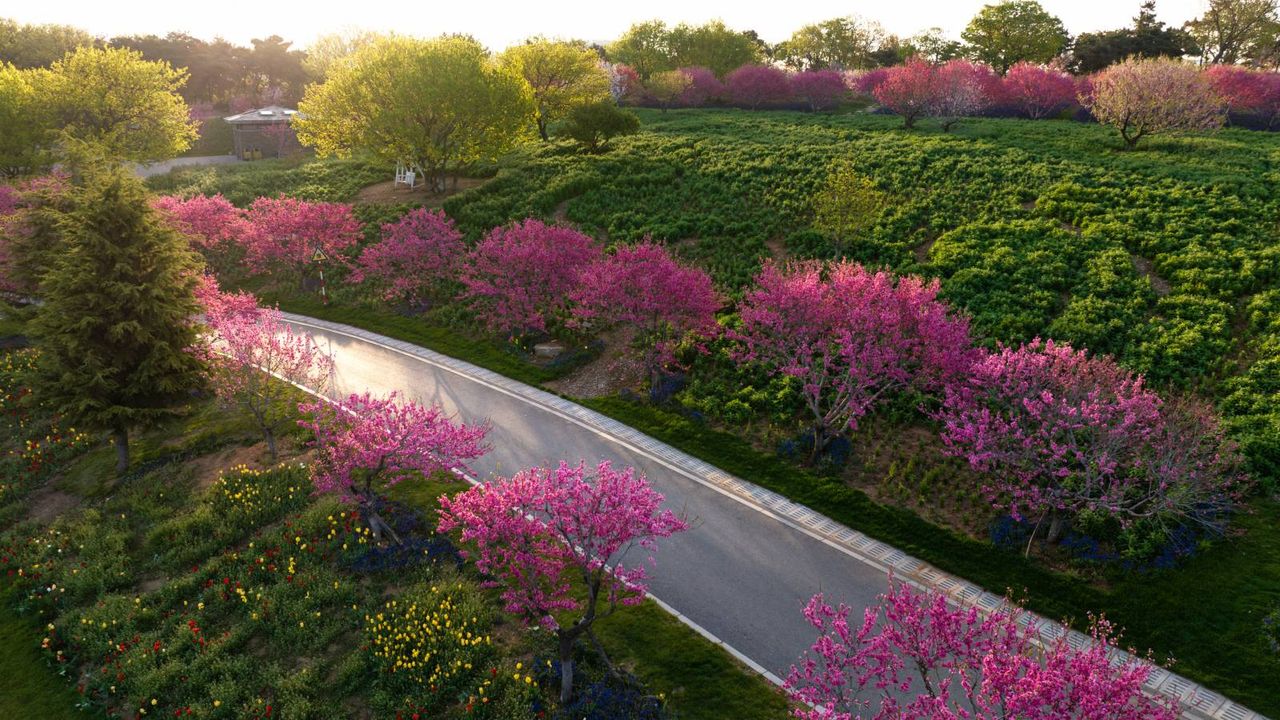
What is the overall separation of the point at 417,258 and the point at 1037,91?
60862 mm

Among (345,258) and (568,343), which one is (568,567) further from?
(345,258)

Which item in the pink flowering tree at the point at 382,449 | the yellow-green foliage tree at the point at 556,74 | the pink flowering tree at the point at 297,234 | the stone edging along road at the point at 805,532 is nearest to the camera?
the stone edging along road at the point at 805,532

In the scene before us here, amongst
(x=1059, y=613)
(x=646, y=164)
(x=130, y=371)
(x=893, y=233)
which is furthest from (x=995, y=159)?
(x=130, y=371)

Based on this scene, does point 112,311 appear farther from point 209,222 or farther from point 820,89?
point 820,89

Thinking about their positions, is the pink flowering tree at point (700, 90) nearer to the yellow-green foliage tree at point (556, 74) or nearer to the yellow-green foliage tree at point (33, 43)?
the yellow-green foliage tree at point (556, 74)

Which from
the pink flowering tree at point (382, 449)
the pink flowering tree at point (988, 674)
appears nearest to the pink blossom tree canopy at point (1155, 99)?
the pink flowering tree at point (988, 674)

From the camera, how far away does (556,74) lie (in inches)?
2195

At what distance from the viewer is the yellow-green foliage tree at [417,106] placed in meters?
41.2

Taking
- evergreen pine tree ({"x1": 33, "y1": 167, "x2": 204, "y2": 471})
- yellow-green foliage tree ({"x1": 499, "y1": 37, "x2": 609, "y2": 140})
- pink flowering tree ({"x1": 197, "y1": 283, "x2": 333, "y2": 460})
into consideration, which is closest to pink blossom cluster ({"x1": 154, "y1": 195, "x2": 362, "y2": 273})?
pink flowering tree ({"x1": 197, "y1": 283, "x2": 333, "y2": 460})

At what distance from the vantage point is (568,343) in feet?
94.0

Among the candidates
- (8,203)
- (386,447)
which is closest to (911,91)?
(386,447)

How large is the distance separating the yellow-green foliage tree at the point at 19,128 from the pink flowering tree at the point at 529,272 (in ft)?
128

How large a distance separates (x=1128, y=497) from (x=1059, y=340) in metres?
8.37

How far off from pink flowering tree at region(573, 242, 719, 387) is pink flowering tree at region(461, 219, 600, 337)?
9.45ft
